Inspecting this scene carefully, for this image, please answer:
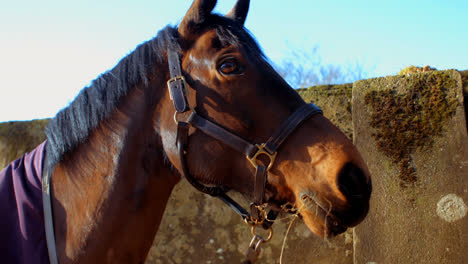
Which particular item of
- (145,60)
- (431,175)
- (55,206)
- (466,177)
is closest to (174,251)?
(55,206)

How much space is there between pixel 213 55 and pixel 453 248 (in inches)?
94.4

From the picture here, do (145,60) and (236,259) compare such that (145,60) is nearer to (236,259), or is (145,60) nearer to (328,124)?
(328,124)

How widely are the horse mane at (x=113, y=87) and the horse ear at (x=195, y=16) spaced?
0.15 ft

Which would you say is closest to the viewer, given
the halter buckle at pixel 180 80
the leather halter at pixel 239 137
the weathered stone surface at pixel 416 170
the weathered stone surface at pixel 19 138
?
the leather halter at pixel 239 137

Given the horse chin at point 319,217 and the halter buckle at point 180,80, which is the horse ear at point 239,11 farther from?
the horse chin at point 319,217

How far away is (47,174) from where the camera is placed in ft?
5.81

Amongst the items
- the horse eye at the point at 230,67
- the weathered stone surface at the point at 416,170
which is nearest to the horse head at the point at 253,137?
the horse eye at the point at 230,67

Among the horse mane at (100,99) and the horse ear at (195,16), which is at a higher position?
the horse ear at (195,16)

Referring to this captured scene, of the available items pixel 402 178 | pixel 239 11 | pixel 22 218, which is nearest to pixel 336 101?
pixel 402 178

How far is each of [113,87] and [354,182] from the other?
4.36ft

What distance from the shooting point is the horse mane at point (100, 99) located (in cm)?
181

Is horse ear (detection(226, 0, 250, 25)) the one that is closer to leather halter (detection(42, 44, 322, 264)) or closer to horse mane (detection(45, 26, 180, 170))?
horse mane (detection(45, 26, 180, 170))

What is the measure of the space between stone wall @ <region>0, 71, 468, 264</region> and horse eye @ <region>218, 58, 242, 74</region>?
162cm

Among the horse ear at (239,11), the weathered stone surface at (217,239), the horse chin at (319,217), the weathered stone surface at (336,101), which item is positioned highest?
the horse ear at (239,11)
